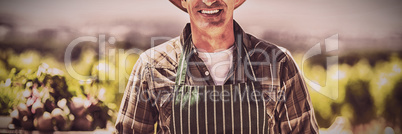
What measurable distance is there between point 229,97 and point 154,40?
64 cm

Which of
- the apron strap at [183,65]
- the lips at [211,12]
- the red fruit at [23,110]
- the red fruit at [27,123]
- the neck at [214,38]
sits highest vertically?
the lips at [211,12]

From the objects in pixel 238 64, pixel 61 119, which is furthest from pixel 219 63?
pixel 61 119

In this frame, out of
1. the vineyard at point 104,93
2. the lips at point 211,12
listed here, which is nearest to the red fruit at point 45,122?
the vineyard at point 104,93

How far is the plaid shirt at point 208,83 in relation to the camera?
79.2 inches

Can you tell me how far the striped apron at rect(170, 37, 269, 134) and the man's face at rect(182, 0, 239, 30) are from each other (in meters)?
0.37

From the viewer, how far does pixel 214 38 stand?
2.03 meters

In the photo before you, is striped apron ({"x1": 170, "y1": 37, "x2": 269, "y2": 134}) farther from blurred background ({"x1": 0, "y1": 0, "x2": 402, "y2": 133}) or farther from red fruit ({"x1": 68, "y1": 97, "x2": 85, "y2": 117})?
red fruit ({"x1": 68, "y1": 97, "x2": 85, "y2": 117})

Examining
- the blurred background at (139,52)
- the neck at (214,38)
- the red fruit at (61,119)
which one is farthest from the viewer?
the red fruit at (61,119)

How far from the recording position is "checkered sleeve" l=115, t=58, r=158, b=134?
2.06 metres

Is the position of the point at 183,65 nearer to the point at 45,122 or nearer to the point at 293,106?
the point at 293,106

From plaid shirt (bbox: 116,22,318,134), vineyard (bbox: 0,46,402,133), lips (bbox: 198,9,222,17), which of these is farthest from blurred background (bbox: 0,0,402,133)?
lips (bbox: 198,9,222,17)

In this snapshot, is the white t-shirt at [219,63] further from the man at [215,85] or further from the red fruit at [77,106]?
the red fruit at [77,106]

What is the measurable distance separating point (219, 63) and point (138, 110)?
→ 1.88 feet

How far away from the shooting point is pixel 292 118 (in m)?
2.02
